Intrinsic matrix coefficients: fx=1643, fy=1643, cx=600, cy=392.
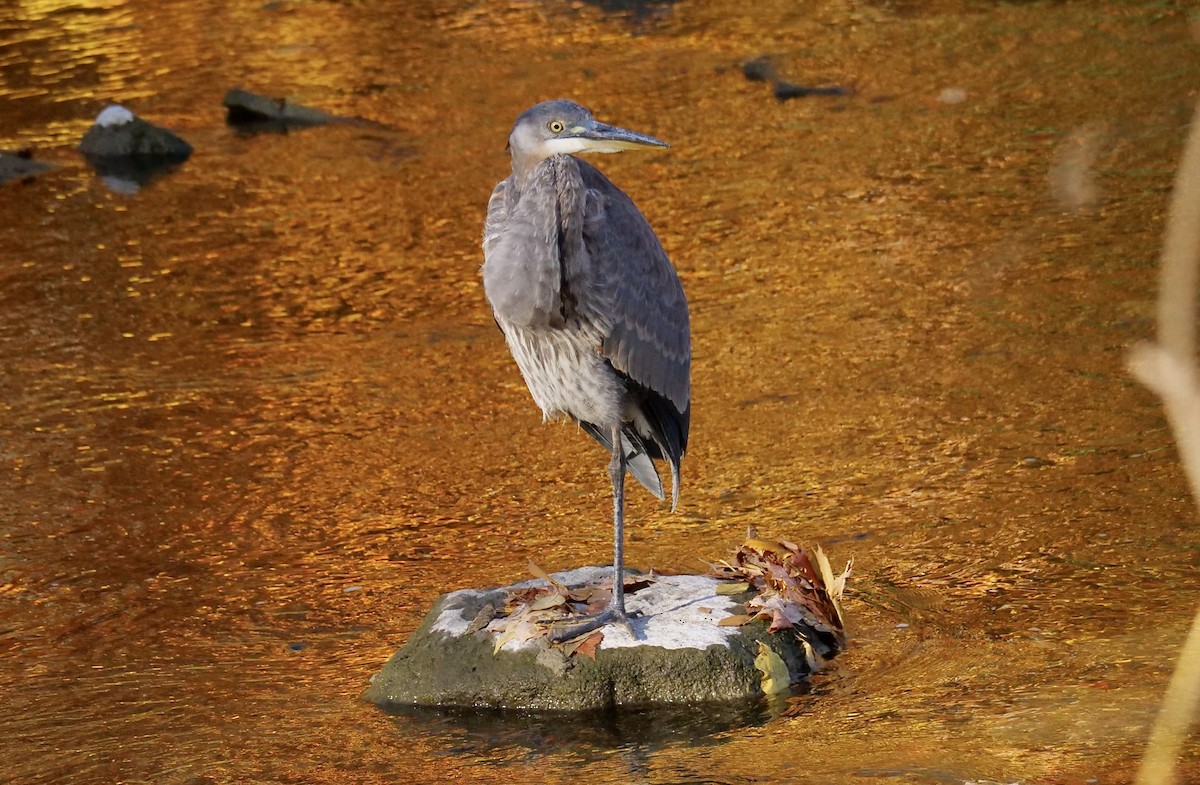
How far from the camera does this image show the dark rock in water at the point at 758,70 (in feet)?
48.7

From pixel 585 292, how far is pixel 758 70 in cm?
951

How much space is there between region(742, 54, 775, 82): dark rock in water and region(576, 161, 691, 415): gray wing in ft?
29.2

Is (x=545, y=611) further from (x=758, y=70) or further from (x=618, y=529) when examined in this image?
(x=758, y=70)

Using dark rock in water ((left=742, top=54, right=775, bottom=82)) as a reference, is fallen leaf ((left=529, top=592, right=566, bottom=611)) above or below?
below

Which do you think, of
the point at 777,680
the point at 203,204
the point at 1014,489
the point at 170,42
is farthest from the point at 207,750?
the point at 170,42

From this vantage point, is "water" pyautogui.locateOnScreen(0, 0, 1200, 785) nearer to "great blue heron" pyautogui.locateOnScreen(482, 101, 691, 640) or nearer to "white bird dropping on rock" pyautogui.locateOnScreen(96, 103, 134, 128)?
"white bird dropping on rock" pyautogui.locateOnScreen(96, 103, 134, 128)

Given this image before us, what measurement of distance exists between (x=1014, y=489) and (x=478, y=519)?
2541 millimetres

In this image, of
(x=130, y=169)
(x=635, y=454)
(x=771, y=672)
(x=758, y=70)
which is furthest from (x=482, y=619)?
(x=758, y=70)

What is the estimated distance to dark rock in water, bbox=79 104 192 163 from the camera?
1467 cm

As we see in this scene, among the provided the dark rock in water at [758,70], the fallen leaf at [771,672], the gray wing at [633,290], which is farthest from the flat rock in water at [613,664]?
the dark rock in water at [758,70]

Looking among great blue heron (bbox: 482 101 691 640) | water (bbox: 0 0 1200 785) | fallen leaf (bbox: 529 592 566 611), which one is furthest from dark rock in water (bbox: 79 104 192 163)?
fallen leaf (bbox: 529 592 566 611)

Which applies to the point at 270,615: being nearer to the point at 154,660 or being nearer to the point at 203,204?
the point at 154,660

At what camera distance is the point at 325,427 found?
916cm

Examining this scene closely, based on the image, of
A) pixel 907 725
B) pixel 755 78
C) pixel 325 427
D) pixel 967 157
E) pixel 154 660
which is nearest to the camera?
pixel 907 725
